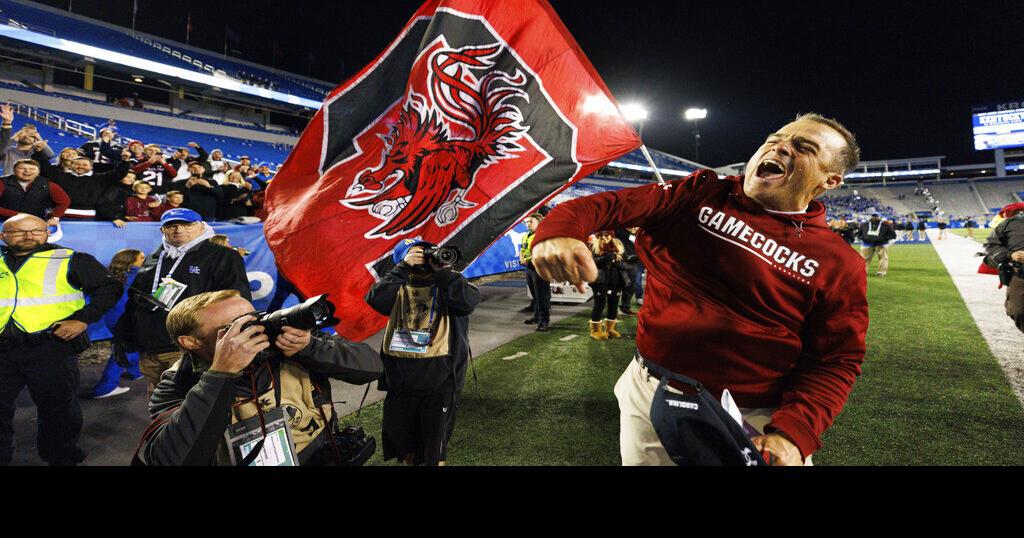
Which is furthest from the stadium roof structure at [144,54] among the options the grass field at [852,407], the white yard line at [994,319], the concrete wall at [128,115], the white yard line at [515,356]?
the white yard line at [994,319]

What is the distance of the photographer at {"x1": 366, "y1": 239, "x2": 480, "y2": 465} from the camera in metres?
2.87

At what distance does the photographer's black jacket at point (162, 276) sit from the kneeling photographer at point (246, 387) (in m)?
2.01

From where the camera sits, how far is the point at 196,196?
6789 mm

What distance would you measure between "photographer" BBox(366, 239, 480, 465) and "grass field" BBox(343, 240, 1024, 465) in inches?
→ 20.8

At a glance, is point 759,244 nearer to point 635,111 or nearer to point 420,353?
point 420,353

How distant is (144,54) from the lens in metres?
20.8

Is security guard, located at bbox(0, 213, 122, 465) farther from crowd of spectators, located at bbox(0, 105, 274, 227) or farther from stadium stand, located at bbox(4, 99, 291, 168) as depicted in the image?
stadium stand, located at bbox(4, 99, 291, 168)

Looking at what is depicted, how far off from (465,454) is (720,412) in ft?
8.61

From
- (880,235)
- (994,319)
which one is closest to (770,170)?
(994,319)

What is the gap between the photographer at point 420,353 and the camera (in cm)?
287

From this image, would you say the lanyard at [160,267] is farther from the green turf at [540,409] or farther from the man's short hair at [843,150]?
the man's short hair at [843,150]
